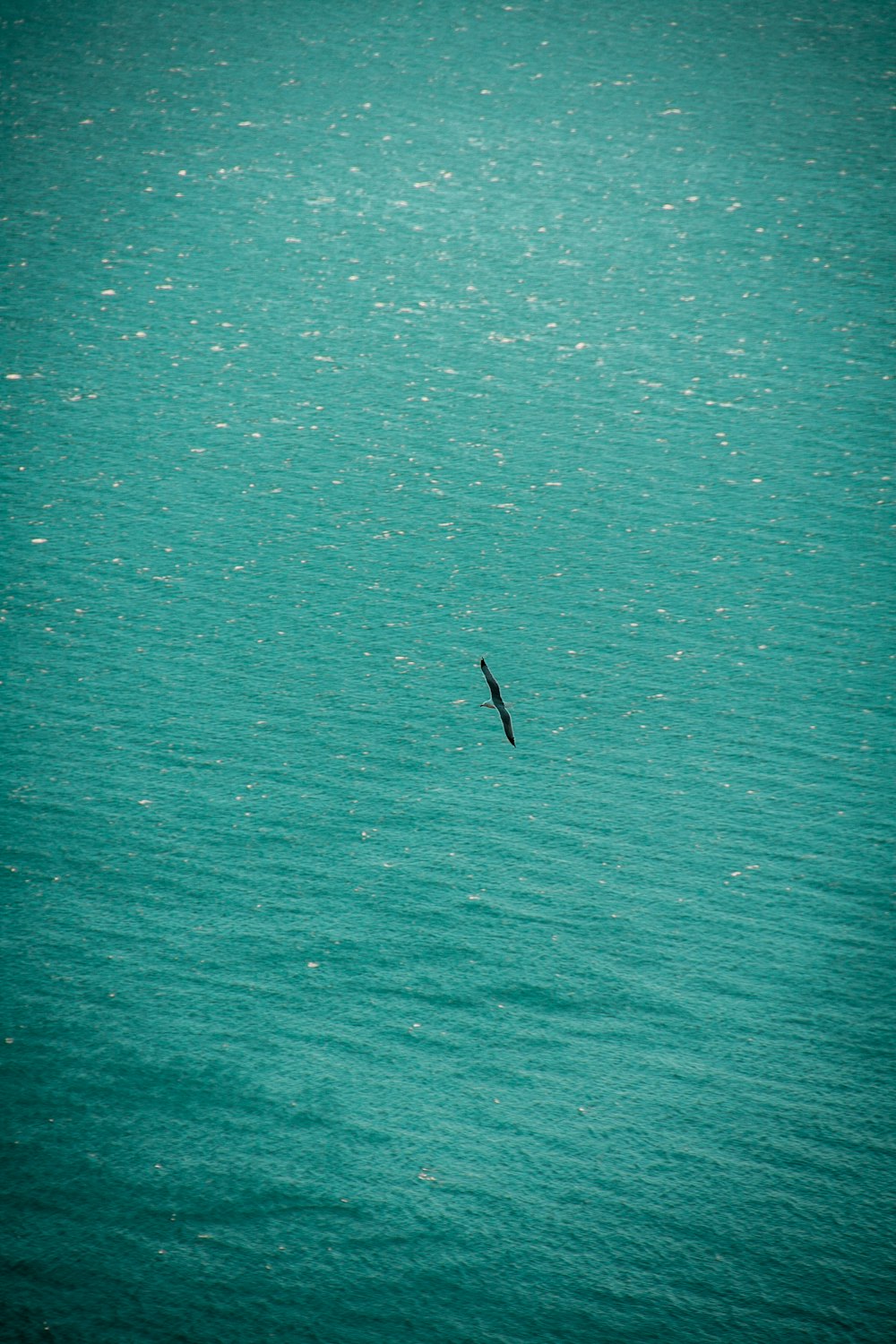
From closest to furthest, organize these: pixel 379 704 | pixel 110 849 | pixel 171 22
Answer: pixel 110 849
pixel 379 704
pixel 171 22

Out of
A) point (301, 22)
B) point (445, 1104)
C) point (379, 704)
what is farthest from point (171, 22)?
point (445, 1104)

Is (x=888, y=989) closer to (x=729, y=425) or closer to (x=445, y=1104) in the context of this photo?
(x=445, y=1104)

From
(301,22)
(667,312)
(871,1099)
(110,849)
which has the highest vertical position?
(301,22)

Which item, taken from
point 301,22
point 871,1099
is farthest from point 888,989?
point 301,22

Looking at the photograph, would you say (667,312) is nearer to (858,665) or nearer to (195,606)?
(858,665)

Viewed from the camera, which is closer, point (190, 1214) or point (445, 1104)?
point (190, 1214)

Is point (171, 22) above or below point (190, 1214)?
above

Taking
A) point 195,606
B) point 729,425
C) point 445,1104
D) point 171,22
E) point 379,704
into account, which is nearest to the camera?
point 445,1104
